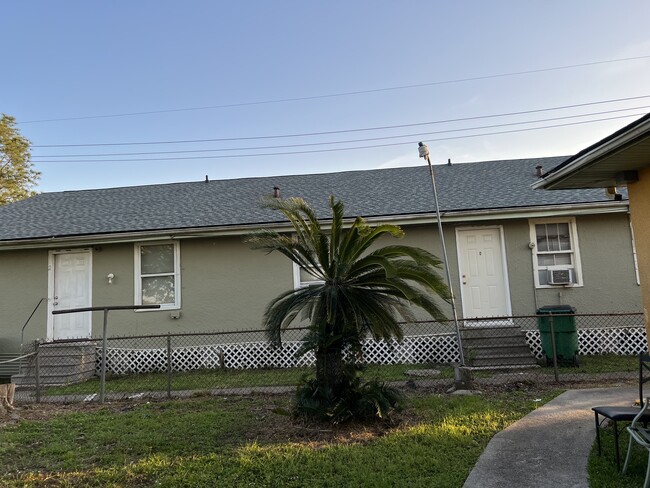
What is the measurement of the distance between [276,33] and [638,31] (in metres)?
9.14

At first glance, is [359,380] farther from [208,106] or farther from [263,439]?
[208,106]

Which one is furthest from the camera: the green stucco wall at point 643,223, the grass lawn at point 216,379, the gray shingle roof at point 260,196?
the gray shingle roof at point 260,196

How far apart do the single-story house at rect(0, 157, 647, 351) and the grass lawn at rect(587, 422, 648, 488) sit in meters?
6.23

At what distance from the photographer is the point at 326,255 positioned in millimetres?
5906

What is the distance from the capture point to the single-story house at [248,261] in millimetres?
10492

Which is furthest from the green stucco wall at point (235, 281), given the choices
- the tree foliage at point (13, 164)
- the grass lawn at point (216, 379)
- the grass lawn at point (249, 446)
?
→ the tree foliage at point (13, 164)

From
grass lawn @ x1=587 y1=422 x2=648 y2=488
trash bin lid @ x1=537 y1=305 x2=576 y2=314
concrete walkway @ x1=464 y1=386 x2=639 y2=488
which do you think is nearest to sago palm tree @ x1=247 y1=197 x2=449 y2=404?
concrete walkway @ x1=464 y1=386 x2=639 y2=488

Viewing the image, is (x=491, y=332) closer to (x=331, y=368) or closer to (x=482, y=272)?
(x=482, y=272)

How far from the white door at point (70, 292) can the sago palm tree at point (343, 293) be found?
24.2 feet

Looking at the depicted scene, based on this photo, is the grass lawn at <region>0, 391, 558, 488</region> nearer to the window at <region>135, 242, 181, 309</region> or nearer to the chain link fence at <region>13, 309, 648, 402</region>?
the chain link fence at <region>13, 309, 648, 402</region>

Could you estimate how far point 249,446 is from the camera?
4914mm

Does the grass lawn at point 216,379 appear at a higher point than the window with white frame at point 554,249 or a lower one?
lower

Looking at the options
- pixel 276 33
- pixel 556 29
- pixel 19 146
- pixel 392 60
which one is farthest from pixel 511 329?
pixel 19 146

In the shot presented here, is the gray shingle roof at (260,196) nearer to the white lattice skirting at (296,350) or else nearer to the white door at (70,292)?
the white door at (70,292)
